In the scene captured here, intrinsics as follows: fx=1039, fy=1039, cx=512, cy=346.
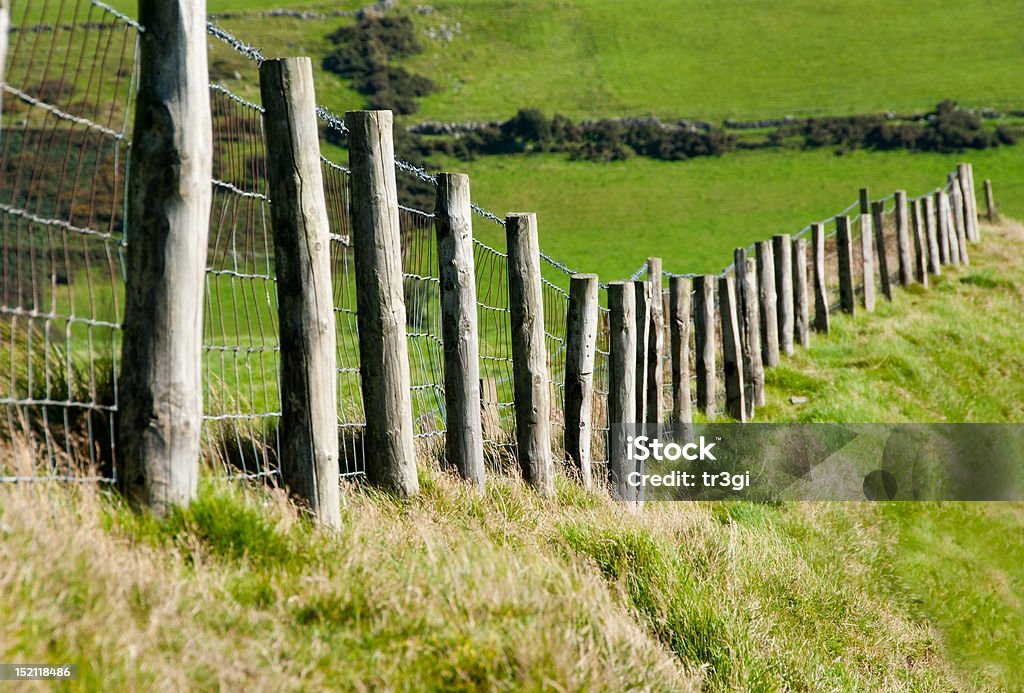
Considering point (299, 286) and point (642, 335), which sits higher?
point (299, 286)

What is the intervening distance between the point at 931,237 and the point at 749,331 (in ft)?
25.3

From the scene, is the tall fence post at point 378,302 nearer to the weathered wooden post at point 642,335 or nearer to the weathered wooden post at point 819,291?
the weathered wooden post at point 642,335

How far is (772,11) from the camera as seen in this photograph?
227ft

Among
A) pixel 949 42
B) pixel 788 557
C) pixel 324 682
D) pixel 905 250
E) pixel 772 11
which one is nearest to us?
pixel 324 682

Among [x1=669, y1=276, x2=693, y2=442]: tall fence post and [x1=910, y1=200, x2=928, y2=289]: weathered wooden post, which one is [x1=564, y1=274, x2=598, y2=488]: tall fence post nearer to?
[x1=669, y1=276, x2=693, y2=442]: tall fence post

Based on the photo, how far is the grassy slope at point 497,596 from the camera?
2.70 meters

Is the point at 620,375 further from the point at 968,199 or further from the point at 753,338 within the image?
the point at 968,199

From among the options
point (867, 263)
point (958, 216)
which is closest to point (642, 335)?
point (867, 263)

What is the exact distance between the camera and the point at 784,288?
11.4m

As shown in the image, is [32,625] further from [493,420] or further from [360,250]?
[493,420]

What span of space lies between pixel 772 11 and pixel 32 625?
73.1 metres

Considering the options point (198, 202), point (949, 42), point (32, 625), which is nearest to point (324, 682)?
point (32, 625)

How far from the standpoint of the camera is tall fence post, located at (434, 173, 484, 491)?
5195 mm

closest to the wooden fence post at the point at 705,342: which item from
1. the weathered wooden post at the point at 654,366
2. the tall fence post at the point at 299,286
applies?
the weathered wooden post at the point at 654,366
